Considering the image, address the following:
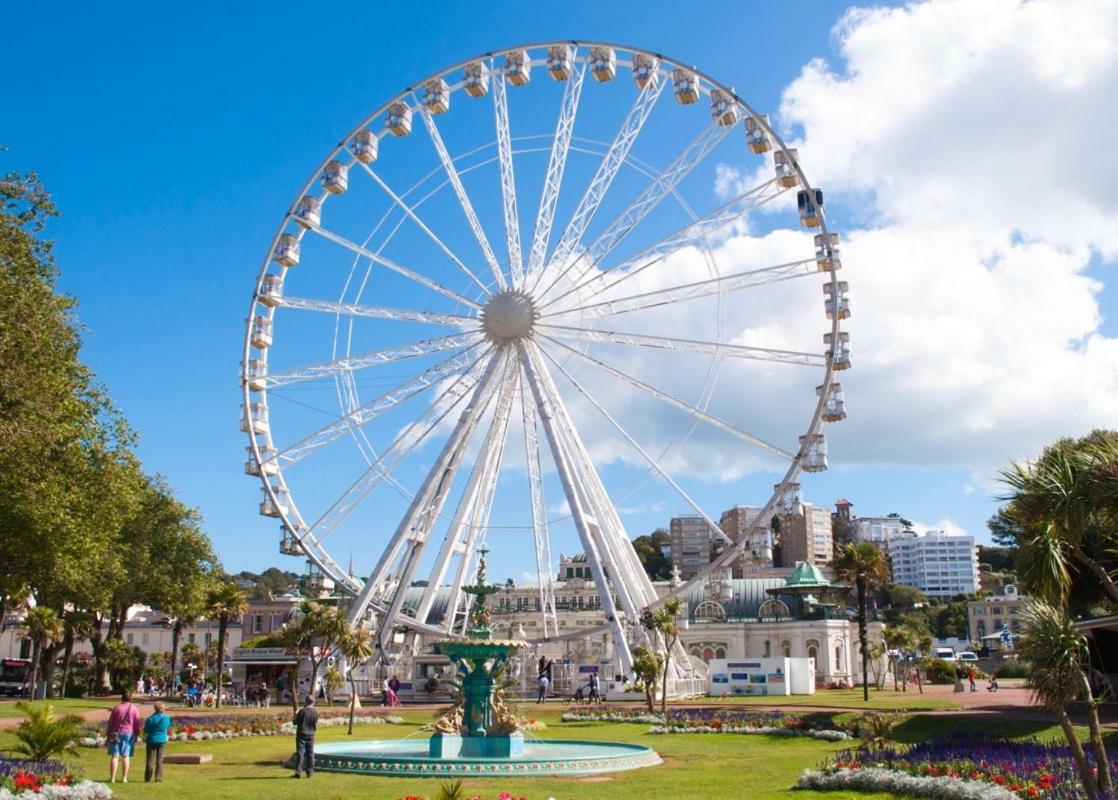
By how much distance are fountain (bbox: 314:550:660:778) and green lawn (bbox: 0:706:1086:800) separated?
29.1 inches

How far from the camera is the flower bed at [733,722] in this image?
1394 inches

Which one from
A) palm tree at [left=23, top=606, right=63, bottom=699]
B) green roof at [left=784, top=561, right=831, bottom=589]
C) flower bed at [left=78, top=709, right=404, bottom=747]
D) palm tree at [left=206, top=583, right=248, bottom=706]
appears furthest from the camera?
green roof at [left=784, top=561, right=831, bottom=589]

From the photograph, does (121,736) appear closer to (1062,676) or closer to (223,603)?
(1062,676)

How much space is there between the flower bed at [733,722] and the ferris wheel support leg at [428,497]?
1403cm

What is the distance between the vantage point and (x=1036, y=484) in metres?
21.5

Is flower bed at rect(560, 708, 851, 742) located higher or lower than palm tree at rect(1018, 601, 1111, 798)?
lower

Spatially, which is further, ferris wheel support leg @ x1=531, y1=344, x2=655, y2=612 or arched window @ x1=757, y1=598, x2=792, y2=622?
arched window @ x1=757, y1=598, x2=792, y2=622

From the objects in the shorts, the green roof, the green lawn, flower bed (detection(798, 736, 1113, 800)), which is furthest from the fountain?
the green roof

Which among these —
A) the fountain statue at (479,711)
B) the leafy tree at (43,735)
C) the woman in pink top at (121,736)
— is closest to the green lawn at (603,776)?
the woman in pink top at (121,736)

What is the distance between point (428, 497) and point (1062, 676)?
40759 millimetres

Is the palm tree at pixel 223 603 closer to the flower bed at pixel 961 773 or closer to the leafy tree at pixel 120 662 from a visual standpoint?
the leafy tree at pixel 120 662

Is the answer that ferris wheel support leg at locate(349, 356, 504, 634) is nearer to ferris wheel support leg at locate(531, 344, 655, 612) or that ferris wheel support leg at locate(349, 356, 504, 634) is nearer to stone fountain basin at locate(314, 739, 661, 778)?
ferris wheel support leg at locate(531, 344, 655, 612)

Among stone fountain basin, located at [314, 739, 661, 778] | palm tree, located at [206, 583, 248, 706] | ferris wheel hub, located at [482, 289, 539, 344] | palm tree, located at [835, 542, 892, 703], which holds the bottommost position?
stone fountain basin, located at [314, 739, 661, 778]

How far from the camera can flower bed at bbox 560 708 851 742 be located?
35.4 meters
